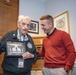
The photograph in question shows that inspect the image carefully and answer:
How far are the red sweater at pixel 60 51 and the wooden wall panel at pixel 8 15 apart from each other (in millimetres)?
1481

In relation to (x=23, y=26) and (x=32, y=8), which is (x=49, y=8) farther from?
(x=23, y=26)

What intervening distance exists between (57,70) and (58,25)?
63.4 inches

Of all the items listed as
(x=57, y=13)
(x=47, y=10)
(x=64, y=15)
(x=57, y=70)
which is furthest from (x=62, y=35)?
(x=47, y=10)

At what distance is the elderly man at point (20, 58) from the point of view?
65.0 inches

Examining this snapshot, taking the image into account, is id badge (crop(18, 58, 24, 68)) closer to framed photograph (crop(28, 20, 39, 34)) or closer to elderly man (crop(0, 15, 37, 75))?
elderly man (crop(0, 15, 37, 75))

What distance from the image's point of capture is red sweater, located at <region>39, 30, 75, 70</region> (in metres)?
1.72

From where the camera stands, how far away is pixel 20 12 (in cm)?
338

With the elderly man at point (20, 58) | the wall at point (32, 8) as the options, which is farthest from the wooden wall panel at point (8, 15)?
the elderly man at point (20, 58)

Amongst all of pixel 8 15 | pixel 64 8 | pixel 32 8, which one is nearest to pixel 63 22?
pixel 64 8

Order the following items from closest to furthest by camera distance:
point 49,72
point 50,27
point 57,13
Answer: point 49,72
point 50,27
point 57,13

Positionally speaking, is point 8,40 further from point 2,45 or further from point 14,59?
point 14,59

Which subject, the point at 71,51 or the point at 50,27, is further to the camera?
the point at 50,27

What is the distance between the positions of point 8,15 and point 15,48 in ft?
5.25

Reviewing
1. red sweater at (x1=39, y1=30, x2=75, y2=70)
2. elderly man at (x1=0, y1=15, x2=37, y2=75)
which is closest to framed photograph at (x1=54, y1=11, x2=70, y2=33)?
red sweater at (x1=39, y1=30, x2=75, y2=70)
